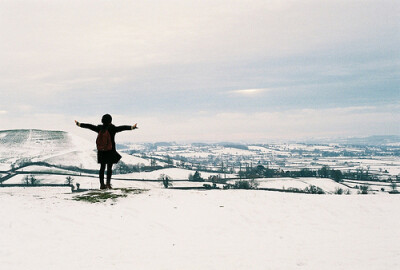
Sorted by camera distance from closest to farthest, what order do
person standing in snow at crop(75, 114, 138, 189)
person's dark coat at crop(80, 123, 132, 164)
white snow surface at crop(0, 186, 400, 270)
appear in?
1. white snow surface at crop(0, 186, 400, 270)
2. person standing in snow at crop(75, 114, 138, 189)
3. person's dark coat at crop(80, 123, 132, 164)

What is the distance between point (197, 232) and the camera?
13.9 metres

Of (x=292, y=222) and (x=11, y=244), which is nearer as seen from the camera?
(x=11, y=244)

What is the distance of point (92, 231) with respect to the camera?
12.4 metres

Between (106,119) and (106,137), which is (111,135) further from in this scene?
(106,119)

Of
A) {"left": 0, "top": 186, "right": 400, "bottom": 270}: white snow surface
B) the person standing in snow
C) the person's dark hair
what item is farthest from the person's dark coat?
{"left": 0, "top": 186, "right": 400, "bottom": 270}: white snow surface

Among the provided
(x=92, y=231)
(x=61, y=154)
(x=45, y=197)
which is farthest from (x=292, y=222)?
(x=61, y=154)

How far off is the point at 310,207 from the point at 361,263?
9.40 m

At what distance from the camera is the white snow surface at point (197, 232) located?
9.75 metres

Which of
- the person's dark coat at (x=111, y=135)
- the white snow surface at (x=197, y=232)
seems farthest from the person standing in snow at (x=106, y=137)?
the white snow surface at (x=197, y=232)

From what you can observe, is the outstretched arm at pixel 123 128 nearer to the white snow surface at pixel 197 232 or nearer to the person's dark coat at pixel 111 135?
the person's dark coat at pixel 111 135

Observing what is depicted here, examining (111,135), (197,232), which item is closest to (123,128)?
(111,135)

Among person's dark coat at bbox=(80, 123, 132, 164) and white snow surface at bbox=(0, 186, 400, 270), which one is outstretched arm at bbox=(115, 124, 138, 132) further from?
white snow surface at bbox=(0, 186, 400, 270)

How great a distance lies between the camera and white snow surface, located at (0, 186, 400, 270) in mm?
9750

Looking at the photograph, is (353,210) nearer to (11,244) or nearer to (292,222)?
(292,222)
